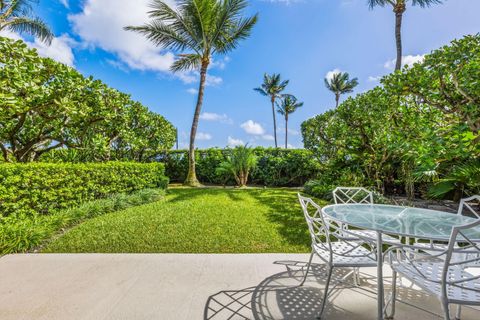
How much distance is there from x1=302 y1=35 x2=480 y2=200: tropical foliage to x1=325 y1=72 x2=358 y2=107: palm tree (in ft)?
66.6

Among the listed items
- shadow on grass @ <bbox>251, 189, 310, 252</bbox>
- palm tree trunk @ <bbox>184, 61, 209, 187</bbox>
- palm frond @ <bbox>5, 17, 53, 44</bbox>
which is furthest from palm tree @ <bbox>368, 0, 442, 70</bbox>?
palm frond @ <bbox>5, 17, 53, 44</bbox>

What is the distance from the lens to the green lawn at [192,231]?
3484 mm

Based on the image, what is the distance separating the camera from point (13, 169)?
4.01 meters

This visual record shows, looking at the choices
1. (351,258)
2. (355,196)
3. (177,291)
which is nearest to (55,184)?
(177,291)

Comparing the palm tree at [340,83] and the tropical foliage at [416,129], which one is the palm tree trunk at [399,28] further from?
the palm tree at [340,83]

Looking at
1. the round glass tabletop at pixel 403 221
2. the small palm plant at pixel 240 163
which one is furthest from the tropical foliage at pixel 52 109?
the round glass tabletop at pixel 403 221

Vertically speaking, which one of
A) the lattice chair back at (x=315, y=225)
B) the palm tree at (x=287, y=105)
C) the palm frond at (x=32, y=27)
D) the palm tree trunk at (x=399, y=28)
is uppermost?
the palm tree at (x=287, y=105)

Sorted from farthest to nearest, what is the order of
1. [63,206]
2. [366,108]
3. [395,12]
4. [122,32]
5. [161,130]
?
[161,130] < [122,32] < [395,12] < [366,108] < [63,206]

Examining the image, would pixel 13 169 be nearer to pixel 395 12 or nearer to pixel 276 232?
pixel 276 232

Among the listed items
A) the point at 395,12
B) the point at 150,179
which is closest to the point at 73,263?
the point at 150,179

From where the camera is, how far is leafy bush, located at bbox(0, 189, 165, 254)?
3.25 m

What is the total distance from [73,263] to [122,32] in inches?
404

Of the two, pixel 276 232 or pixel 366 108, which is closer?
pixel 276 232

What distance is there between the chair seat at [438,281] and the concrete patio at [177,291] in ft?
1.52
